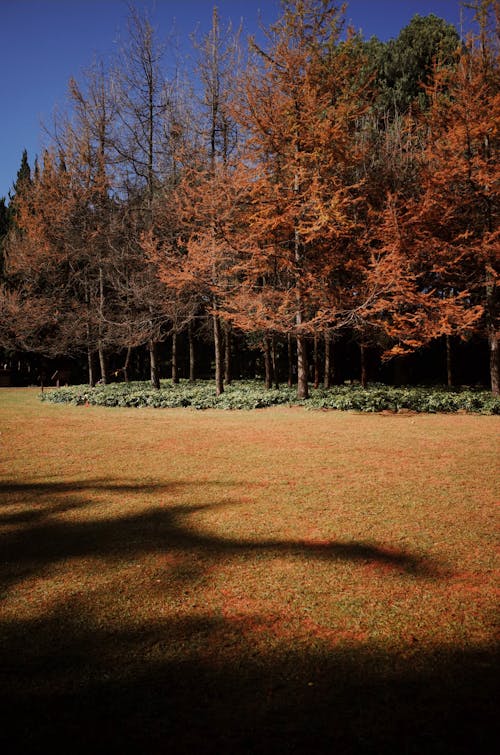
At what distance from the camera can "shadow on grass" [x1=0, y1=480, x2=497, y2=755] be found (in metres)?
2.01

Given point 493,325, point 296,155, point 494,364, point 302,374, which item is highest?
point 296,155

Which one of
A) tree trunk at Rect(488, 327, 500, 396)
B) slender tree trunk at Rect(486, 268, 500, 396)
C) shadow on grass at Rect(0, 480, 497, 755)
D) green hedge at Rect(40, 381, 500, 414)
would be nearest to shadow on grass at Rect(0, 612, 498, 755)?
shadow on grass at Rect(0, 480, 497, 755)

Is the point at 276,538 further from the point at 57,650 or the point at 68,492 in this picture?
the point at 68,492

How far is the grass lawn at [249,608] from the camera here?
2107 mm

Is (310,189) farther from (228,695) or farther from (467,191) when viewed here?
(228,695)

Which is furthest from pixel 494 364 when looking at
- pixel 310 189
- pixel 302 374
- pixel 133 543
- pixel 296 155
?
pixel 133 543

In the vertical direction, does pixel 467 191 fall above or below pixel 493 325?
above

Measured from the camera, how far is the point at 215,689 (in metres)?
2.33

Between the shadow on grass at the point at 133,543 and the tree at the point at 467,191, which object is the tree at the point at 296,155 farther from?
the shadow on grass at the point at 133,543

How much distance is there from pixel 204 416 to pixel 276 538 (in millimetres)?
8432

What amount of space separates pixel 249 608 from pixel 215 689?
78 centimetres

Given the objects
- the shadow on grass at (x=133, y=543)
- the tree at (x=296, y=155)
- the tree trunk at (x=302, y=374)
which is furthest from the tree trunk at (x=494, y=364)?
the shadow on grass at (x=133, y=543)

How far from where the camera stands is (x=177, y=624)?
9.53 feet

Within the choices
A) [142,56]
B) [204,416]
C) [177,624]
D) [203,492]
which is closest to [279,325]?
[204,416]
